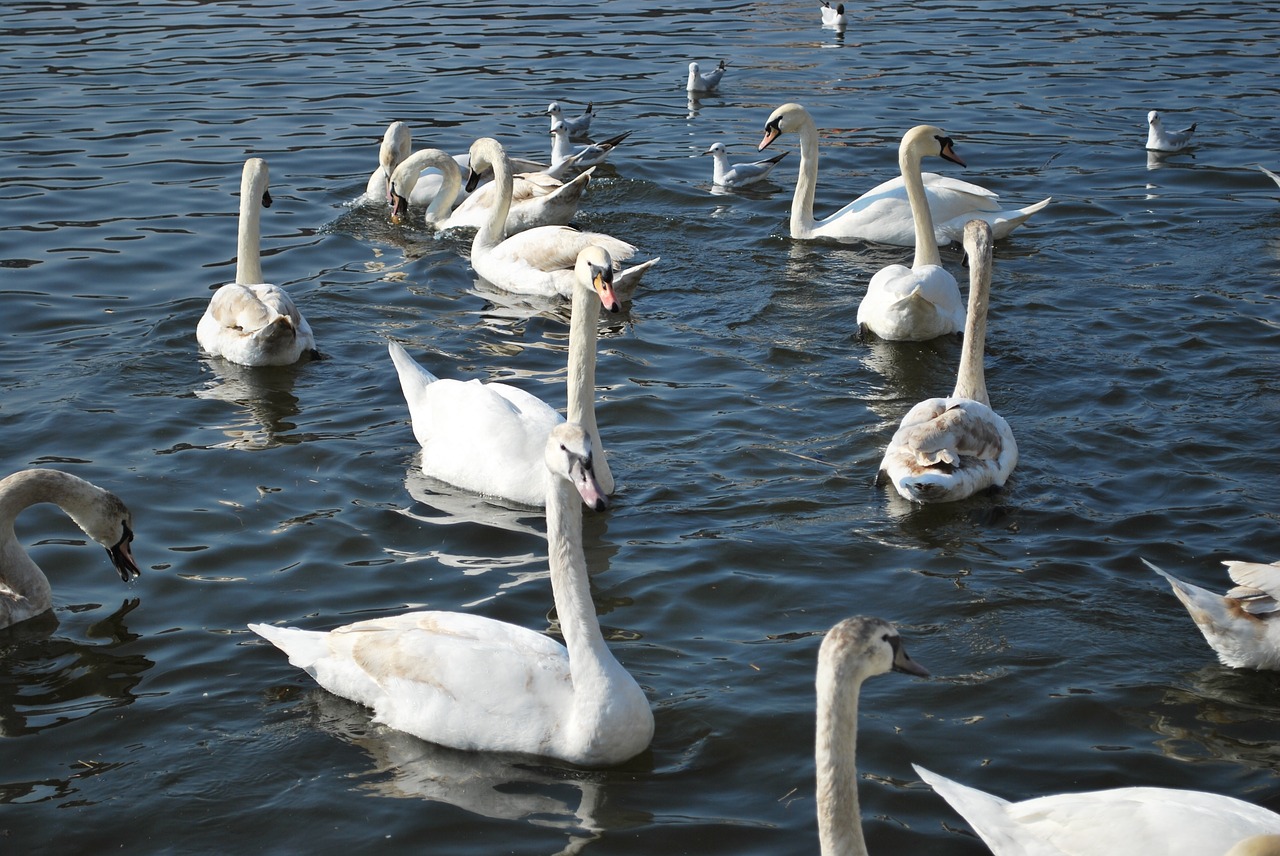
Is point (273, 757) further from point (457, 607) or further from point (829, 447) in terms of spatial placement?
point (829, 447)

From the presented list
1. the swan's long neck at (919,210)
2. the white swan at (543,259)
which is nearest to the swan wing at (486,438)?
the white swan at (543,259)

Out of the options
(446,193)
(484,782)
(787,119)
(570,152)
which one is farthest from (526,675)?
(570,152)

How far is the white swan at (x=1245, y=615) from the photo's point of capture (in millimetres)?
6352

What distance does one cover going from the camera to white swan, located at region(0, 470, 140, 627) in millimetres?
7285

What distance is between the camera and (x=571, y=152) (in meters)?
16.3

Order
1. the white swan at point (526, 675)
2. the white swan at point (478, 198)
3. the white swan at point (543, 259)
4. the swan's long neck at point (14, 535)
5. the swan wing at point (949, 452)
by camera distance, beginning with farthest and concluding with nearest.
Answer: the white swan at point (478, 198) → the white swan at point (543, 259) → the swan wing at point (949, 452) → the swan's long neck at point (14, 535) → the white swan at point (526, 675)

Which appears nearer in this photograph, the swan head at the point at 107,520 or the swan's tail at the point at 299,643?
the swan's tail at the point at 299,643

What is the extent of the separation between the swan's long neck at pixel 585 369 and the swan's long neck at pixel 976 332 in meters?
2.22

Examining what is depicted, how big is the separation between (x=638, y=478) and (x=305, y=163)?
29.3 feet

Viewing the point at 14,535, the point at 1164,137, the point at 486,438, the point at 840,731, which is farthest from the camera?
the point at 1164,137

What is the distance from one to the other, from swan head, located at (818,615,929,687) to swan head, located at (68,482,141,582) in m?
4.19

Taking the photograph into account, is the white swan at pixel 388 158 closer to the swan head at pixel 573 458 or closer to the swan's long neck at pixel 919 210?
the swan's long neck at pixel 919 210

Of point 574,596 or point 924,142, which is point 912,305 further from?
point 574,596

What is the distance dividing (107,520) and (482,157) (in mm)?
7519
